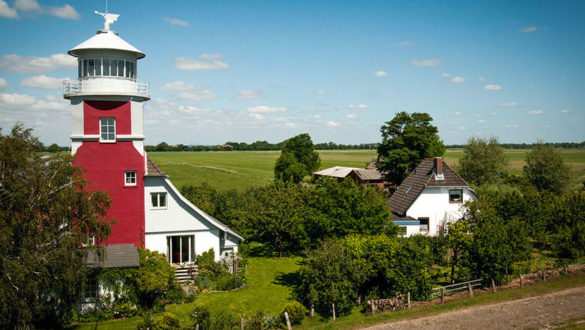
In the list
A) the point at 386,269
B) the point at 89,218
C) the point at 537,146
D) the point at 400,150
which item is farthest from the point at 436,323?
the point at 537,146

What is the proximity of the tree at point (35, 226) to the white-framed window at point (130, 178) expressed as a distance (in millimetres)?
7787

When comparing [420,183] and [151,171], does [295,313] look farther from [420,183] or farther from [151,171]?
[420,183]

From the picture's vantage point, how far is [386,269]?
22.7 metres

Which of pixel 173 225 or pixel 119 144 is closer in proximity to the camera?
pixel 119 144

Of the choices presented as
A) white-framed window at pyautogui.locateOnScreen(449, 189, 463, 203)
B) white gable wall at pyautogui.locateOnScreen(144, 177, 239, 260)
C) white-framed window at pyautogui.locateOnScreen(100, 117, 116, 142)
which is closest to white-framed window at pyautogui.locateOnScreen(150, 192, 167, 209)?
white gable wall at pyautogui.locateOnScreen(144, 177, 239, 260)

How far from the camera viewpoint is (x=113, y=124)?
2578cm

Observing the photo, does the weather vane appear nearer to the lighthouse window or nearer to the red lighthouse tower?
the red lighthouse tower

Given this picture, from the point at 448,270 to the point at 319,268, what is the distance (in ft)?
38.7

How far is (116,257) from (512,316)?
20469mm

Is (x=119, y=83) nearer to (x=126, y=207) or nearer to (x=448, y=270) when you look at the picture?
(x=126, y=207)

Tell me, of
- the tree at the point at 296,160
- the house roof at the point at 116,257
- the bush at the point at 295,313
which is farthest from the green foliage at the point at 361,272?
the tree at the point at 296,160

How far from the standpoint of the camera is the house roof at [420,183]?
39.7 meters

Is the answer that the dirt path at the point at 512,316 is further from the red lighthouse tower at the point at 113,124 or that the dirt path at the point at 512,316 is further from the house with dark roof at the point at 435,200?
the house with dark roof at the point at 435,200

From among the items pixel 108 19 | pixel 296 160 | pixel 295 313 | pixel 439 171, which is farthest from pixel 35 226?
pixel 296 160
